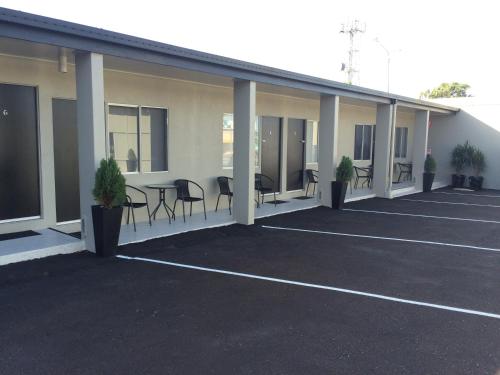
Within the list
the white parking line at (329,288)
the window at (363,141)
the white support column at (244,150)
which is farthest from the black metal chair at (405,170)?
the white parking line at (329,288)

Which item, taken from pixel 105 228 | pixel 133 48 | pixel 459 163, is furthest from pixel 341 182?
pixel 459 163

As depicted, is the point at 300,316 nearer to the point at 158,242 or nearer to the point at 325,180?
the point at 158,242

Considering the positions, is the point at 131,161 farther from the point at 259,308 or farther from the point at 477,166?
the point at 477,166

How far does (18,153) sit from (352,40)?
3679 centimetres

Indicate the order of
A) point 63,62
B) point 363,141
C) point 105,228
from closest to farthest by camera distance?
point 105,228, point 63,62, point 363,141

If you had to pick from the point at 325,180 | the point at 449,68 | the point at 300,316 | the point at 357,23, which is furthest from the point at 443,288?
the point at 449,68

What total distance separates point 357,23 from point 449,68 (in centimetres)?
2078

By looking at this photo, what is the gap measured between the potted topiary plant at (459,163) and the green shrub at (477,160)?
221mm

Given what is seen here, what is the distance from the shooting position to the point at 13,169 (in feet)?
21.9

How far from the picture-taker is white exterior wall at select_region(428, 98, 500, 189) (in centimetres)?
1549

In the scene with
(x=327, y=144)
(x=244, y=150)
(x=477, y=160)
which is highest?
(x=327, y=144)

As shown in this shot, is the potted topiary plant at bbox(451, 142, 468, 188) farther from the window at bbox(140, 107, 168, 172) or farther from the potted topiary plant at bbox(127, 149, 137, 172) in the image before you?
the potted topiary plant at bbox(127, 149, 137, 172)

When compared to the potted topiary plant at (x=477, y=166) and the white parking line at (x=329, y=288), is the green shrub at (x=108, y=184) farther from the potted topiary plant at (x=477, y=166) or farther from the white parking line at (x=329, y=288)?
the potted topiary plant at (x=477, y=166)

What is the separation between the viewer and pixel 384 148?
12.4 m
